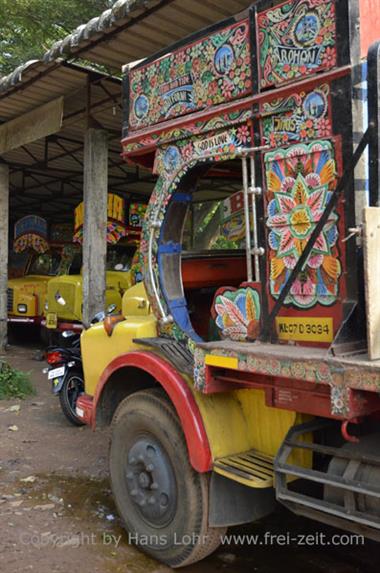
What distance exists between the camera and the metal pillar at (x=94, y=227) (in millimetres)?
8836

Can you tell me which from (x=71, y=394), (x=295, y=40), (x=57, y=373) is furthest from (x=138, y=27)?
(x=295, y=40)

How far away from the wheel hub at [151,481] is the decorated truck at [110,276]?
648 cm

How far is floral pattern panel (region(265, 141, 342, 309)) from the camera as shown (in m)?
2.58

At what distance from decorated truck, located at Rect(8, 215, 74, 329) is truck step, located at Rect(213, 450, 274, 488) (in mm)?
9817

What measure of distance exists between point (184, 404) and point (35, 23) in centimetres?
1497

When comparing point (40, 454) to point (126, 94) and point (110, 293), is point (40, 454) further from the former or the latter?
point (110, 293)

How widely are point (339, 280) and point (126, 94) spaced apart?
2.08 metres

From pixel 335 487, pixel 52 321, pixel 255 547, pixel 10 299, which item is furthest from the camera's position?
pixel 10 299

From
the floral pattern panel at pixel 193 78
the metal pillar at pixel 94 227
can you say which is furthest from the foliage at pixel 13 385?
the floral pattern panel at pixel 193 78

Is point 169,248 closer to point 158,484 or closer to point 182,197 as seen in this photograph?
point 182,197

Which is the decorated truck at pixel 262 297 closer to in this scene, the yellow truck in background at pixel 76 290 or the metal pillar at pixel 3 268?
the yellow truck in background at pixel 76 290

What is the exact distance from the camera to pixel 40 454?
220 inches

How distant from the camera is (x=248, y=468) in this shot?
298 cm

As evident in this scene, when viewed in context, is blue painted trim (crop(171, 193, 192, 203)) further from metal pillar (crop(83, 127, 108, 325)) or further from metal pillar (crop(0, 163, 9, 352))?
metal pillar (crop(0, 163, 9, 352))
